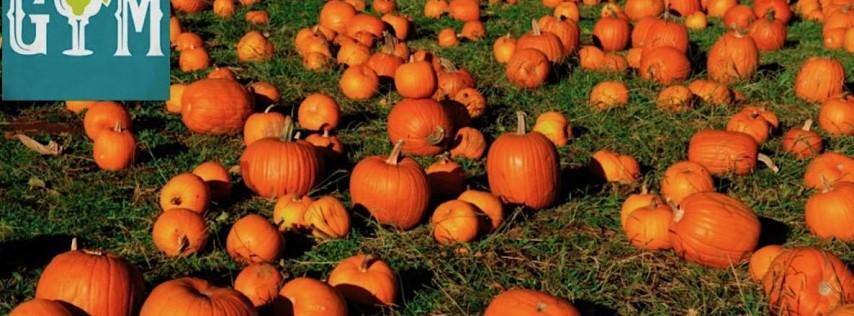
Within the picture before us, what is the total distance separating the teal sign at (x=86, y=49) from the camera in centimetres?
943

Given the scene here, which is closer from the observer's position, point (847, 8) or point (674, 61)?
point (674, 61)

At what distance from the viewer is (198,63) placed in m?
9.85

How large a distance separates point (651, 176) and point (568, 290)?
2004mm

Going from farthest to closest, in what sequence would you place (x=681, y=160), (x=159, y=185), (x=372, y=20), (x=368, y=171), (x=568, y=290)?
(x=372, y=20), (x=681, y=160), (x=159, y=185), (x=368, y=171), (x=568, y=290)

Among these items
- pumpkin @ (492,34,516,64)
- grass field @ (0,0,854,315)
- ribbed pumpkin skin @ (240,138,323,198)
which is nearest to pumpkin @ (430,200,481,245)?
grass field @ (0,0,854,315)

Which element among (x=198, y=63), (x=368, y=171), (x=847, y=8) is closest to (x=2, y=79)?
(x=198, y=63)

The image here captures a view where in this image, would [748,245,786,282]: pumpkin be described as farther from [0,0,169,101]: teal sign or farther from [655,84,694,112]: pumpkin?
[0,0,169,101]: teal sign

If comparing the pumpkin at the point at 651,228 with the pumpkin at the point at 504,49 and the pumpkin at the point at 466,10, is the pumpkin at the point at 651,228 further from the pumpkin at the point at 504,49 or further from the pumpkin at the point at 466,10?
the pumpkin at the point at 466,10

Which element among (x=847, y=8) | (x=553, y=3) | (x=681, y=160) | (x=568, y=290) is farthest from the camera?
(x=553, y=3)

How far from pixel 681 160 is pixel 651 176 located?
509mm

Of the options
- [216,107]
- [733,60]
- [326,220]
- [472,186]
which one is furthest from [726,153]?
[216,107]

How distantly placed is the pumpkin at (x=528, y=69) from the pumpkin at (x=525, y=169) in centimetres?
258

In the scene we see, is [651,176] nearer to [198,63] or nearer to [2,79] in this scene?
[198,63]

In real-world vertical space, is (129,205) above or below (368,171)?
below
